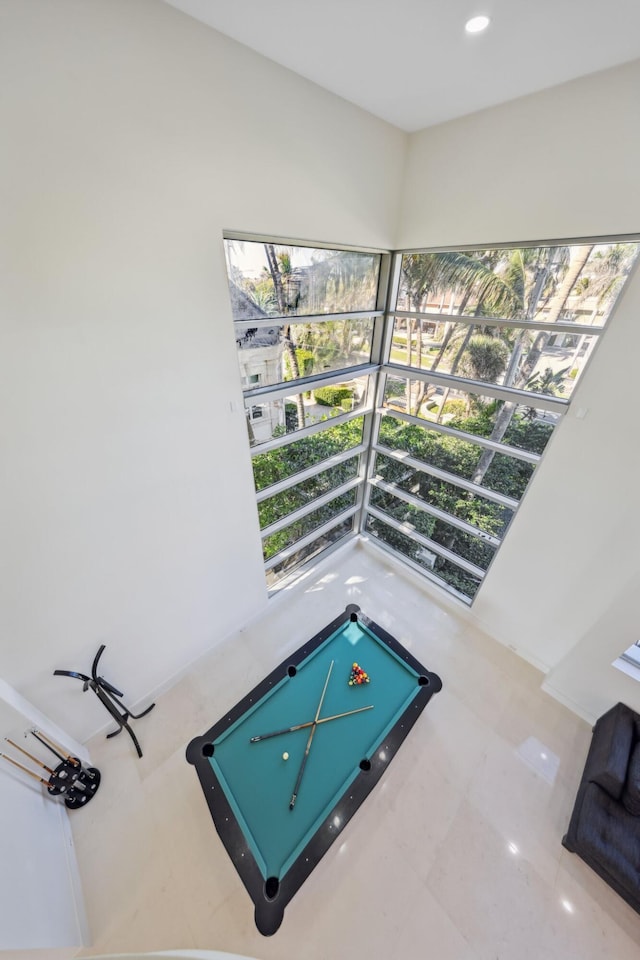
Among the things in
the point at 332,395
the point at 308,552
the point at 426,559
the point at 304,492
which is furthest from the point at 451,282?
the point at 308,552

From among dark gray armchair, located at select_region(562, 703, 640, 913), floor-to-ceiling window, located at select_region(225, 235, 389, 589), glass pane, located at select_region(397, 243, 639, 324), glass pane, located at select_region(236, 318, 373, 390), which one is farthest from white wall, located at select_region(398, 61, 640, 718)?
glass pane, located at select_region(236, 318, 373, 390)

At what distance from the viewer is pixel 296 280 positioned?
263 centimetres

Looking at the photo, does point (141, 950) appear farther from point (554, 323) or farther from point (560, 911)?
point (554, 323)

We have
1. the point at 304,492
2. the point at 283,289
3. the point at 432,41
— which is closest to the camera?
the point at 432,41

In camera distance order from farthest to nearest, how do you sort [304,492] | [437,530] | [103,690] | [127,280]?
[437,530]
[304,492]
[103,690]
[127,280]

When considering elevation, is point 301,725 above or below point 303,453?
below

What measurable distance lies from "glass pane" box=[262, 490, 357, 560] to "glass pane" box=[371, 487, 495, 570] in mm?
437

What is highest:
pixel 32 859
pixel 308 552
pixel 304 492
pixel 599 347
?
pixel 599 347

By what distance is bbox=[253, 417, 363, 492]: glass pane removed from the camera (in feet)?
10.5

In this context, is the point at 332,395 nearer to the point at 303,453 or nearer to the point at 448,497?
the point at 303,453

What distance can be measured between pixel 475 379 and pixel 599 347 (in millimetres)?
942

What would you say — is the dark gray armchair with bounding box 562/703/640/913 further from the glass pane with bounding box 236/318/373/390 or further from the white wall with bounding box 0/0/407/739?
the glass pane with bounding box 236/318/373/390

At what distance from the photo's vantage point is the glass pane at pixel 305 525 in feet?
12.4

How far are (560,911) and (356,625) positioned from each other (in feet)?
6.81
